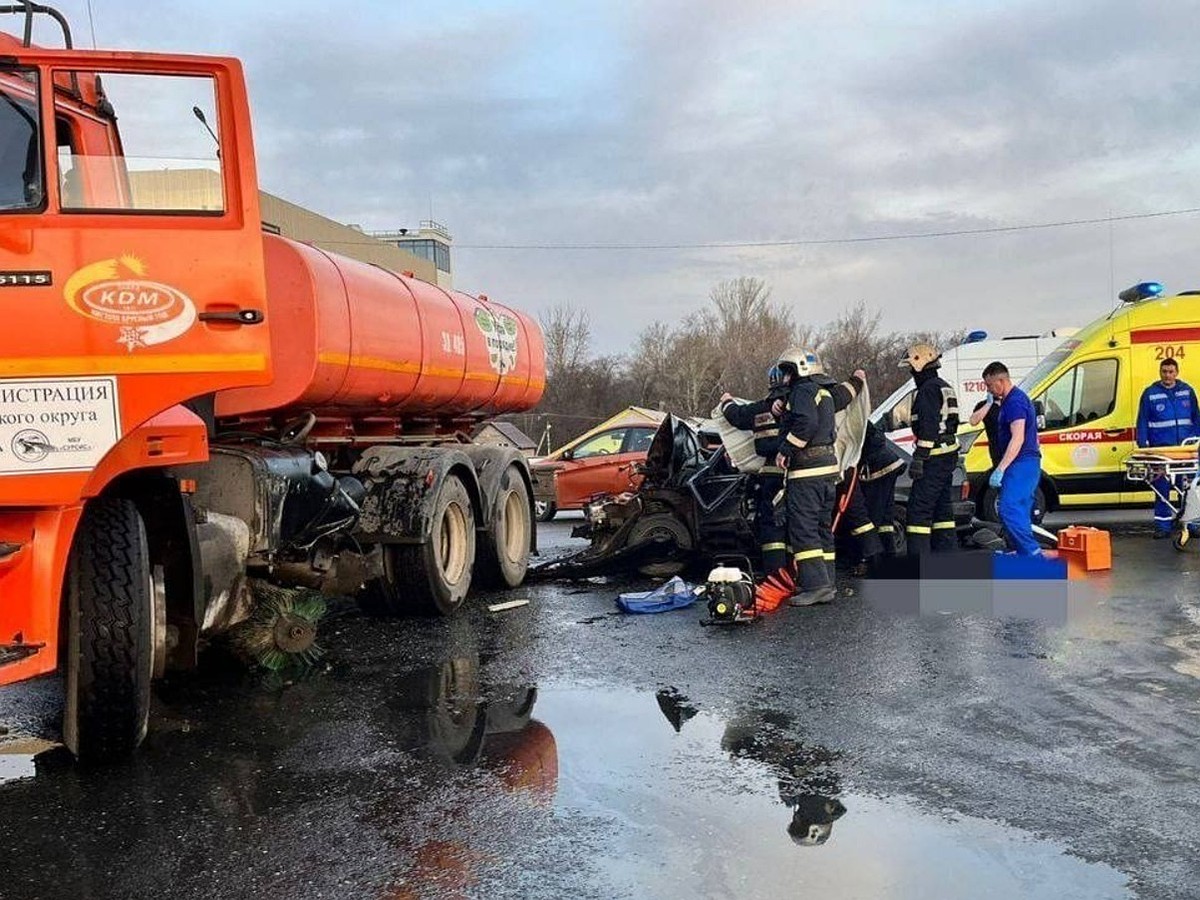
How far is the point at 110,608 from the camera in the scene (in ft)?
14.2

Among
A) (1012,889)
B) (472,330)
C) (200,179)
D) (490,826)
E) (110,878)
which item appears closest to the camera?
(1012,889)

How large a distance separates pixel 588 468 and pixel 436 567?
7769mm

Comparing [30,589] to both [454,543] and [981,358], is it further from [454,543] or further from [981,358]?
[981,358]

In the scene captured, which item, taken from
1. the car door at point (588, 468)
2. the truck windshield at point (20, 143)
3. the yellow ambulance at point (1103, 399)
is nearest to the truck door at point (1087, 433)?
the yellow ambulance at point (1103, 399)

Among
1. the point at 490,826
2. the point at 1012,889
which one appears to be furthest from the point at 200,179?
the point at 1012,889

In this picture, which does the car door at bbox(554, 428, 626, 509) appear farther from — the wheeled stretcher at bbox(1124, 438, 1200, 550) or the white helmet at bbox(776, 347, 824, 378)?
the white helmet at bbox(776, 347, 824, 378)

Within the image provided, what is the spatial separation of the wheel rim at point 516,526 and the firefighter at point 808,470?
2.70 m

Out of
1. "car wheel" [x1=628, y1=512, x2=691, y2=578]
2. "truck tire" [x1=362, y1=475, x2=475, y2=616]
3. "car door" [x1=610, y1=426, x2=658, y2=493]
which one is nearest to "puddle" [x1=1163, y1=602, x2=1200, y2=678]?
"car wheel" [x1=628, y1=512, x2=691, y2=578]

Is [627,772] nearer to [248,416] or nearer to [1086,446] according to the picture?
[248,416]

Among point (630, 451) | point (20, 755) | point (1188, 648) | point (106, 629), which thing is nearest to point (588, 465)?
point (630, 451)

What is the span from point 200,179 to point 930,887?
12.9ft

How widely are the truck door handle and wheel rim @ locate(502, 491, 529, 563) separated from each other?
5182mm

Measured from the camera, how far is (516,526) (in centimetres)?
974

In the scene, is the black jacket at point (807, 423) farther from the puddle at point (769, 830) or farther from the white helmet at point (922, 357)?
the puddle at point (769, 830)
